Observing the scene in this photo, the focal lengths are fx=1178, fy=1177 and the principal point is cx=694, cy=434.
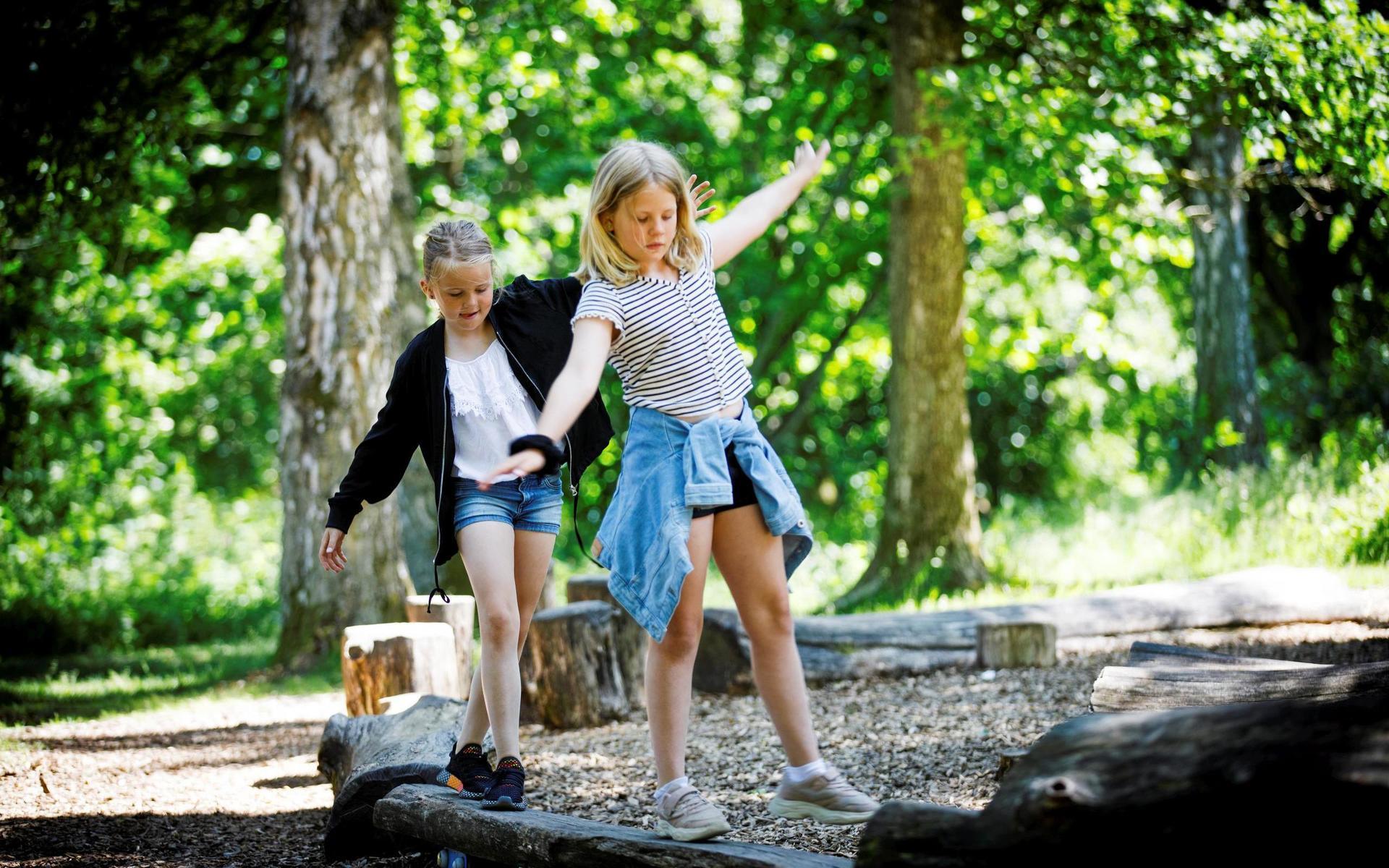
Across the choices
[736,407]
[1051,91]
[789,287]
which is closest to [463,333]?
[736,407]

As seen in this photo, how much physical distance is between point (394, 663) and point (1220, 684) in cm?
354

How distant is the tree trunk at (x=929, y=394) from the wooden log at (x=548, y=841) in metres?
5.91

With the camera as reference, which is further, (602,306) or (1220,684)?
(1220,684)

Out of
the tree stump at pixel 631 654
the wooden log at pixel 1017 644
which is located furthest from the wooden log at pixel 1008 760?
the wooden log at pixel 1017 644

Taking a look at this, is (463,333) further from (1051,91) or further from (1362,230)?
(1362,230)

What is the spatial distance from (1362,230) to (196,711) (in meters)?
16.6

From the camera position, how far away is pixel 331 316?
7699mm

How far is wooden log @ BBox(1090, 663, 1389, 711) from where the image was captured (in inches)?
129

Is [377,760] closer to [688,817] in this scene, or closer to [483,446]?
[483,446]

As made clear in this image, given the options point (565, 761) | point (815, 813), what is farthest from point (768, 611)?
point (565, 761)

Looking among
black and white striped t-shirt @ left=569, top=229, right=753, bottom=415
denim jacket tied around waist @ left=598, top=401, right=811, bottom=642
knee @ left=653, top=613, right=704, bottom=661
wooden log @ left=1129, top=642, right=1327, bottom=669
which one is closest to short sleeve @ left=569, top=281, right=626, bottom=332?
black and white striped t-shirt @ left=569, top=229, right=753, bottom=415

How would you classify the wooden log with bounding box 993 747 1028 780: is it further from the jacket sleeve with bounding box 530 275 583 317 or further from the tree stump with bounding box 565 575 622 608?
the tree stump with bounding box 565 575 622 608

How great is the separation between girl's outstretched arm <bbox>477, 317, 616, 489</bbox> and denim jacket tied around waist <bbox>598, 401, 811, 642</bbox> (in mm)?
247

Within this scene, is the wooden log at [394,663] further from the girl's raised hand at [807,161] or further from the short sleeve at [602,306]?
the girl's raised hand at [807,161]
